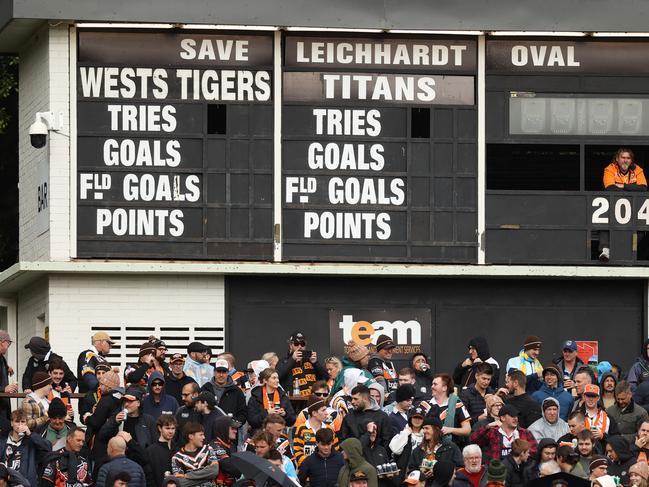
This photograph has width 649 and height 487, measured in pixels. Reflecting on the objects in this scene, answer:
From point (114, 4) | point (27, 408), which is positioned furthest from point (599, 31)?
point (27, 408)

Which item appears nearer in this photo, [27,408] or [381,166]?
[27,408]

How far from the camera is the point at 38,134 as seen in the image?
34219 mm

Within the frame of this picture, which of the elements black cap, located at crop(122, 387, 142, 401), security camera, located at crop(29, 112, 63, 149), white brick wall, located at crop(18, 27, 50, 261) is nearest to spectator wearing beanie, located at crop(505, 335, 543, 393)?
black cap, located at crop(122, 387, 142, 401)

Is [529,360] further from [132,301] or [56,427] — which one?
[56,427]

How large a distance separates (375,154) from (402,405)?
6.27 meters

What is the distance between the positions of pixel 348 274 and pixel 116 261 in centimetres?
319

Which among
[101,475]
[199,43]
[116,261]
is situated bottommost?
[101,475]

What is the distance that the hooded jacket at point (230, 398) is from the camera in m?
30.0

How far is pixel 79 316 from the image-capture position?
34.5m

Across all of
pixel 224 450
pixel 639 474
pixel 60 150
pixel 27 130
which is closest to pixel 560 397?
pixel 639 474

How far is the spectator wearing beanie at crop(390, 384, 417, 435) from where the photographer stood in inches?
1153

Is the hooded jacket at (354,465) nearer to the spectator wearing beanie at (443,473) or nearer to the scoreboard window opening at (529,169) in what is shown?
the spectator wearing beanie at (443,473)

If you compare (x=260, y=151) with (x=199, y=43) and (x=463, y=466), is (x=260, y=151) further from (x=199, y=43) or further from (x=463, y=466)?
(x=463, y=466)

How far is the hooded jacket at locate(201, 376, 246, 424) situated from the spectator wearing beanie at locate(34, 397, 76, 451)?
1.76 metres
